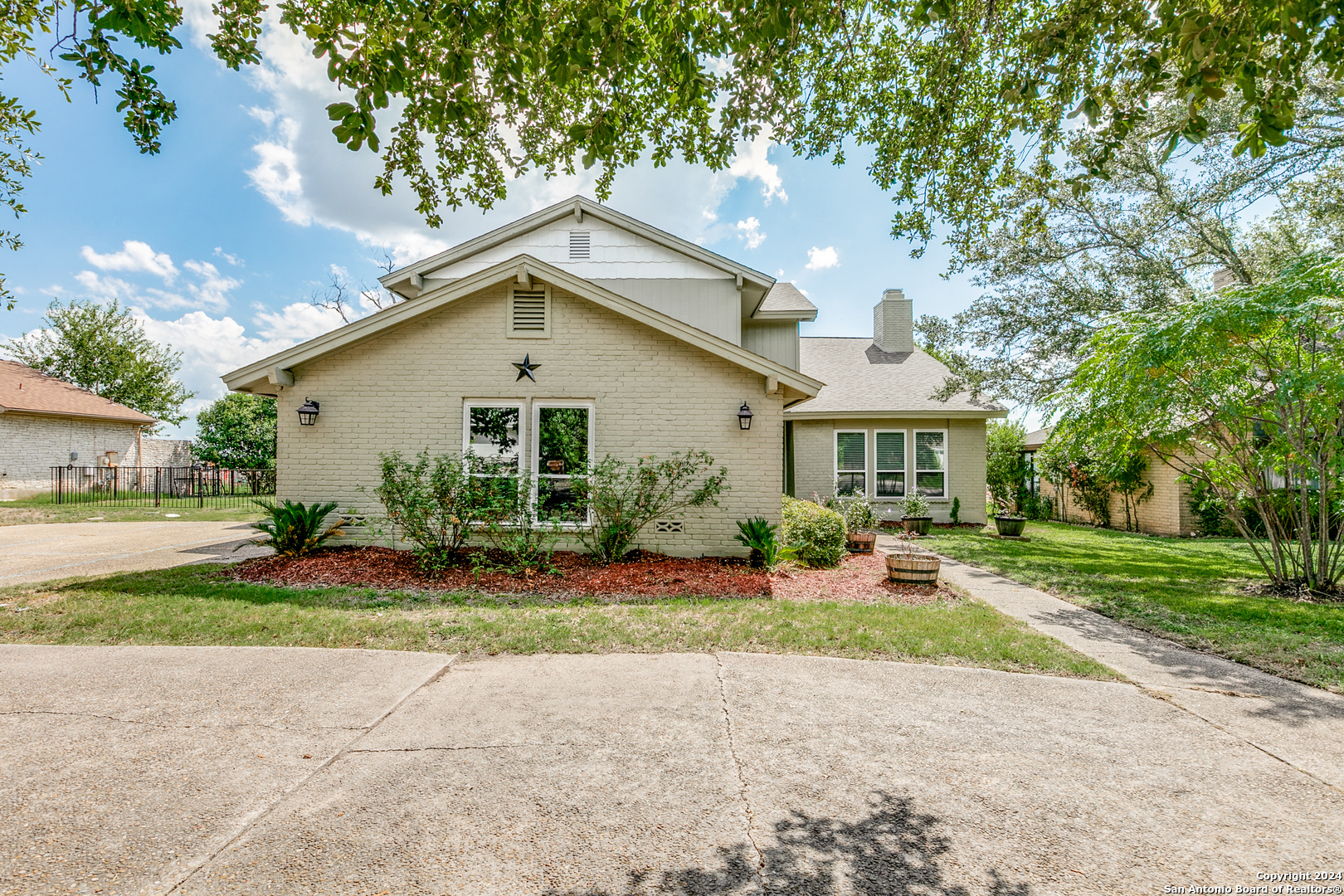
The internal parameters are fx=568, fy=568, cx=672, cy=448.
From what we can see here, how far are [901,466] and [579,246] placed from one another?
1032cm

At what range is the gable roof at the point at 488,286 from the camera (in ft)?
28.6

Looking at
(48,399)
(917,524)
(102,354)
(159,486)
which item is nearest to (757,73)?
(917,524)

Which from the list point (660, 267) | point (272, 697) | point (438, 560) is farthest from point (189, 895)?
point (660, 267)

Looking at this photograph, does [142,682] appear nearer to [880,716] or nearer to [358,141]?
[358,141]

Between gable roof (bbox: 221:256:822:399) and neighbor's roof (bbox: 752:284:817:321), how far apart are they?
590 cm

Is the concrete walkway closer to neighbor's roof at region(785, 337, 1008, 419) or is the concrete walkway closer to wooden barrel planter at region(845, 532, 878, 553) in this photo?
wooden barrel planter at region(845, 532, 878, 553)

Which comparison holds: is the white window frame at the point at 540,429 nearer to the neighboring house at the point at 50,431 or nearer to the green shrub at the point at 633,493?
the green shrub at the point at 633,493

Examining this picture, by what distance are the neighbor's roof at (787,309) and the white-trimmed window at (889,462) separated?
3.91 m

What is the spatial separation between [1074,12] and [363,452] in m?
9.99

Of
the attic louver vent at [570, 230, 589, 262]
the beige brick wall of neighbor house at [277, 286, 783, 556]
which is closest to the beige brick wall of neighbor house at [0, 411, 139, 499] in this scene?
the beige brick wall of neighbor house at [277, 286, 783, 556]

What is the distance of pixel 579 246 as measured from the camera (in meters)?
13.3

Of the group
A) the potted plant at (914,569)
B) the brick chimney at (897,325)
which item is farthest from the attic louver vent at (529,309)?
the brick chimney at (897,325)

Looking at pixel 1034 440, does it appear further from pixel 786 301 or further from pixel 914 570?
pixel 914 570

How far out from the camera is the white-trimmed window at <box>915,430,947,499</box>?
15.7m
